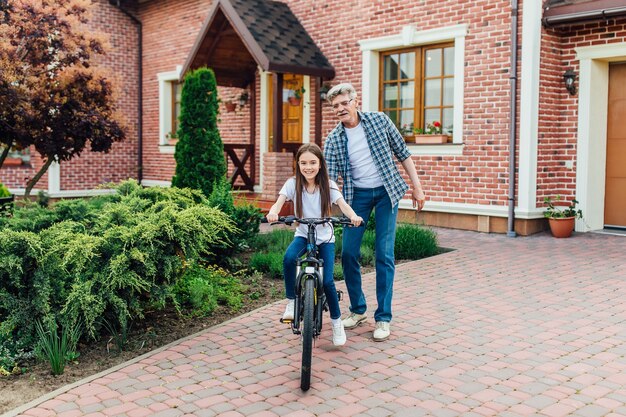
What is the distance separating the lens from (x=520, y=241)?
394 inches

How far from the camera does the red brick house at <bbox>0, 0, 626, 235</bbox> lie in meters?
Result: 10.4

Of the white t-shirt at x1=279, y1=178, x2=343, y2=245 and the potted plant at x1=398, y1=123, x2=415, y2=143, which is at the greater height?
the potted plant at x1=398, y1=123, x2=415, y2=143

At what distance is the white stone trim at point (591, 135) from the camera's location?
10.4 m

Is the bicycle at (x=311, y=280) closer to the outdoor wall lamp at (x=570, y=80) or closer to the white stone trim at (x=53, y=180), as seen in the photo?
the outdoor wall lamp at (x=570, y=80)

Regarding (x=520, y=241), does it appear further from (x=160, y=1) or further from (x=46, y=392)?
(x=160, y=1)

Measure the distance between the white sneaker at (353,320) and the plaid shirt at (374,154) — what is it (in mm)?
937

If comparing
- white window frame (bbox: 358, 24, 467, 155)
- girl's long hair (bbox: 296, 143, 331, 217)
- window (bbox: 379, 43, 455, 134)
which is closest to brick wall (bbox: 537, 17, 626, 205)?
white window frame (bbox: 358, 24, 467, 155)

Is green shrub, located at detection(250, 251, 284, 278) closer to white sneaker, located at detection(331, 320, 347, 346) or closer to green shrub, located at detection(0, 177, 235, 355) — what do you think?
green shrub, located at detection(0, 177, 235, 355)

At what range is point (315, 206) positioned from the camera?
17.0ft

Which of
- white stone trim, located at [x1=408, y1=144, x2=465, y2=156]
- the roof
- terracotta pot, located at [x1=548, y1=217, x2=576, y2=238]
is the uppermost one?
the roof

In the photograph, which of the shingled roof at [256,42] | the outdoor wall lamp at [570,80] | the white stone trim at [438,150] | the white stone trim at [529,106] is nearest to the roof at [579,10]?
the white stone trim at [529,106]

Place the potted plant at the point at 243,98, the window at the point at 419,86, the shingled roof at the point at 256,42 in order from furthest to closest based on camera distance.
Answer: the potted plant at the point at 243,98 → the shingled roof at the point at 256,42 → the window at the point at 419,86

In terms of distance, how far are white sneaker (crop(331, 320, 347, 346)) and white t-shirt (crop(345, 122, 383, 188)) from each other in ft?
3.53

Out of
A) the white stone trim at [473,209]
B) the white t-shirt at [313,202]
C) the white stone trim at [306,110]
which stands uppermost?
the white stone trim at [306,110]
